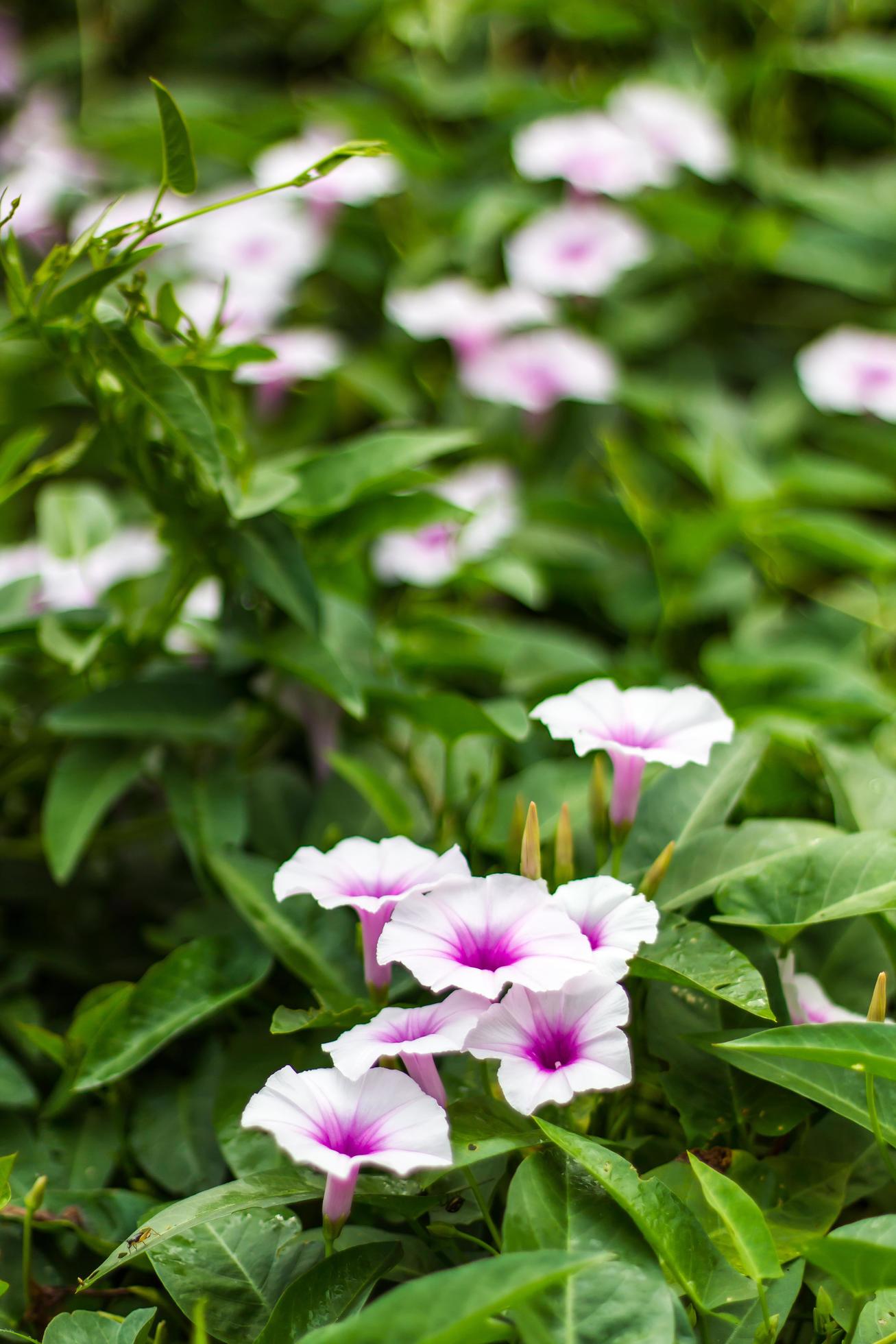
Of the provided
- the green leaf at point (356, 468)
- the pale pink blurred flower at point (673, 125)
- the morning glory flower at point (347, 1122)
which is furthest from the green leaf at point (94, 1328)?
the pale pink blurred flower at point (673, 125)

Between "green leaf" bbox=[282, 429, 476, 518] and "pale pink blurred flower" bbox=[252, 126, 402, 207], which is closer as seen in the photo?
"green leaf" bbox=[282, 429, 476, 518]

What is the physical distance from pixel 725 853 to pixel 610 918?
0.52ft

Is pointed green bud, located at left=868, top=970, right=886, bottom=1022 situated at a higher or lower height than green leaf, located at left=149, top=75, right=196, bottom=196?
lower

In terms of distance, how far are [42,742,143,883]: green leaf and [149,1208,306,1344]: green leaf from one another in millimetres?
294

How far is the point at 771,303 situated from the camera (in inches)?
67.0

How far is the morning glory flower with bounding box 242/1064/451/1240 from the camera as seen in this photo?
1.76ft

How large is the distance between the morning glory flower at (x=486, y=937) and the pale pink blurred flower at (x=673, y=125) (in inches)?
50.7

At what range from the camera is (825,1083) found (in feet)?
2.14

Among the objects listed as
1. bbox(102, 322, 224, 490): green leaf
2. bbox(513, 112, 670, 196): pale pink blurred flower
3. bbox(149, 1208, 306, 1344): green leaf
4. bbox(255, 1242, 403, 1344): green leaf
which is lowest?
bbox(149, 1208, 306, 1344): green leaf

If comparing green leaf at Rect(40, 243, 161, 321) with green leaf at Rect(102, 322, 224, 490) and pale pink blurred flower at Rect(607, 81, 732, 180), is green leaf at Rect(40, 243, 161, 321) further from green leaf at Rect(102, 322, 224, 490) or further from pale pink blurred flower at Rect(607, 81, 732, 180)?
pale pink blurred flower at Rect(607, 81, 732, 180)

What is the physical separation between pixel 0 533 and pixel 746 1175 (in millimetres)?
1103

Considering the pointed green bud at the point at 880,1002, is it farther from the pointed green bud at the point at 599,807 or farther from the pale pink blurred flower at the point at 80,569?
the pale pink blurred flower at the point at 80,569

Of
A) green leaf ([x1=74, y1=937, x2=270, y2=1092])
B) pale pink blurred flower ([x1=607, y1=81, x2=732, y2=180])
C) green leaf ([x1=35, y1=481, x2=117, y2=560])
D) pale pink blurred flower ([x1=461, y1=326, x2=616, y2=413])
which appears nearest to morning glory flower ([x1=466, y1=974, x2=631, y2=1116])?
green leaf ([x1=74, y1=937, x2=270, y2=1092])

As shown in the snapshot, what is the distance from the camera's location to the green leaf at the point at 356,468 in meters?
0.93
